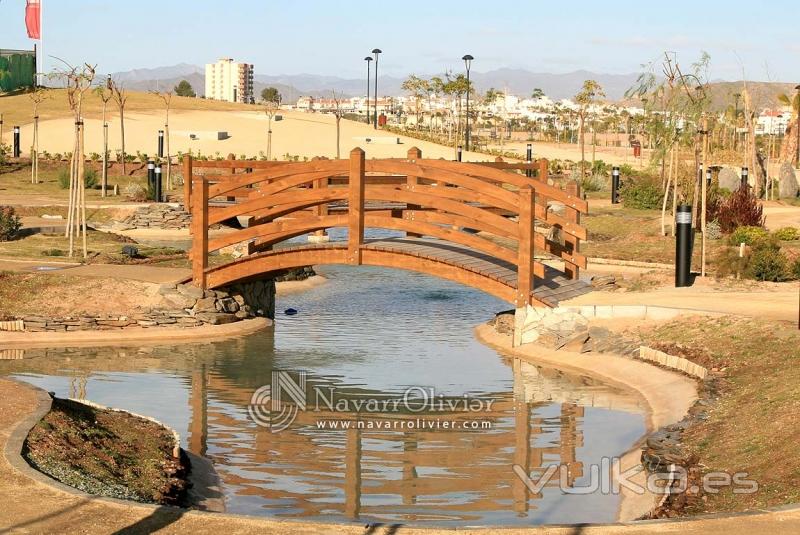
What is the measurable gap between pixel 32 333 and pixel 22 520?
44.1 feet

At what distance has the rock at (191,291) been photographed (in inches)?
1009

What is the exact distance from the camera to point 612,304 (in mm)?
23578

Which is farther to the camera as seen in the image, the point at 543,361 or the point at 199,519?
the point at 543,361

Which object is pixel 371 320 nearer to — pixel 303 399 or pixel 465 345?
pixel 465 345

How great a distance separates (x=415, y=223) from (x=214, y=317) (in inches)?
175

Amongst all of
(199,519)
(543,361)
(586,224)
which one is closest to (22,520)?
(199,519)

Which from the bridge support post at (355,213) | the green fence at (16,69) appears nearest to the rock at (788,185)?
the bridge support post at (355,213)

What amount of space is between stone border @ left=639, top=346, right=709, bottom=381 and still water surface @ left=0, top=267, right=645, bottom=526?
108 centimetres

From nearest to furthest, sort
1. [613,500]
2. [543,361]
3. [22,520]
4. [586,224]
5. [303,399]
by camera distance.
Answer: [22,520] < [613,500] < [303,399] < [543,361] < [586,224]

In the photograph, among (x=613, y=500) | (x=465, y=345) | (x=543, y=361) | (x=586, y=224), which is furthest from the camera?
(x=586, y=224)

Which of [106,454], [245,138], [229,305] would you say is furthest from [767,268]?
[245,138]

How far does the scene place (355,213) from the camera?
971 inches

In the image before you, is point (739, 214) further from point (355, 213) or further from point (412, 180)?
point (355, 213)

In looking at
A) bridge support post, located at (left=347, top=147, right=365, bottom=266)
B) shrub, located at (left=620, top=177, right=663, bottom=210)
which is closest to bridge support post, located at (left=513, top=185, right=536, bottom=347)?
bridge support post, located at (left=347, top=147, right=365, bottom=266)
